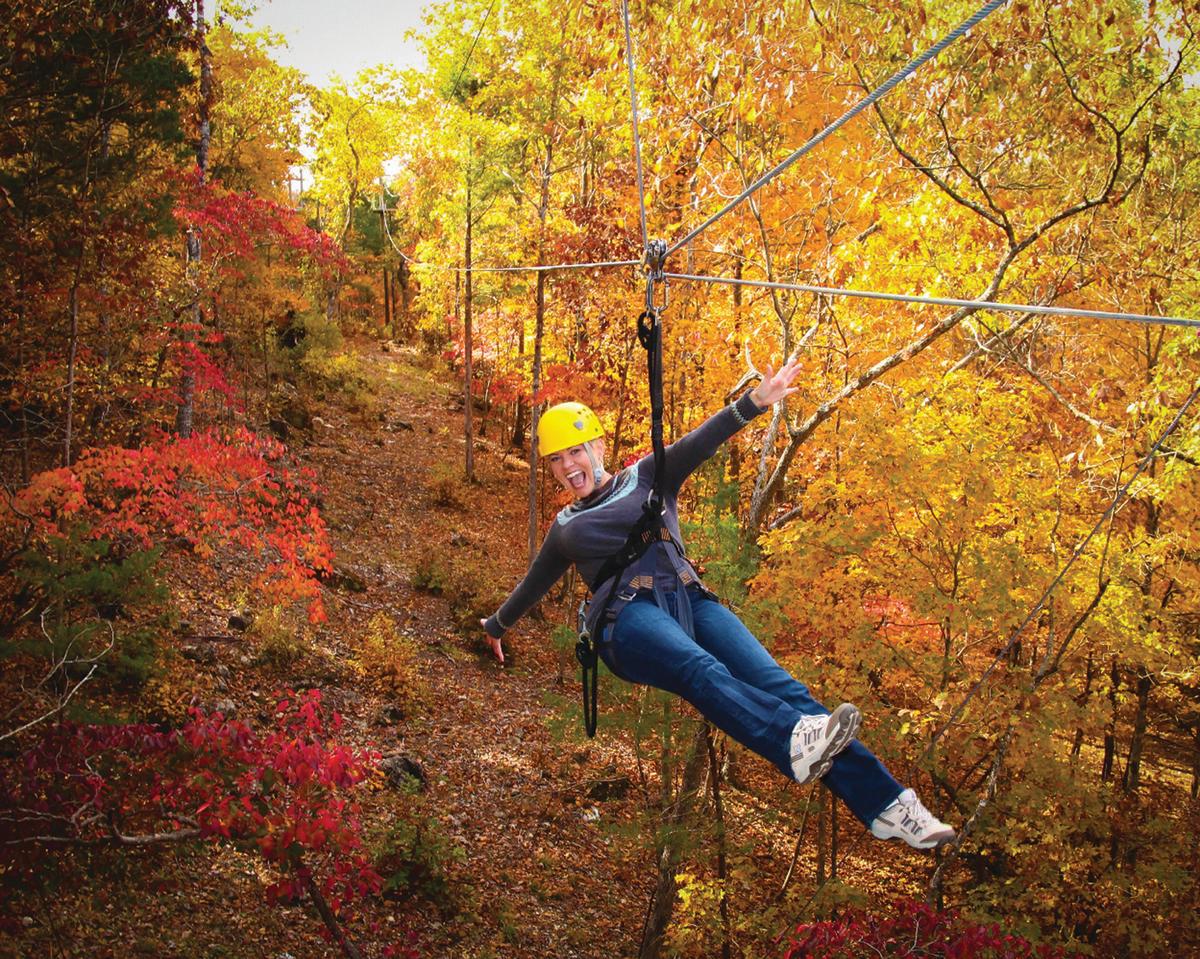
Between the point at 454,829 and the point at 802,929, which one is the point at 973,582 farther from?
the point at 454,829

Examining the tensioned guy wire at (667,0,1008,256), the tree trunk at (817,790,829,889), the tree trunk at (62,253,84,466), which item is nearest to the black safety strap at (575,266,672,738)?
the tensioned guy wire at (667,0,1008,256)

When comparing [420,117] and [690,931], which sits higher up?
[420,117]

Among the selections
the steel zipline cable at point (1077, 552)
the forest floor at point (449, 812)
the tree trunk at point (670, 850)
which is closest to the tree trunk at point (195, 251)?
the forest floor at point (449, 812)

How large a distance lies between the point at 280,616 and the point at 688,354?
789 centimetres

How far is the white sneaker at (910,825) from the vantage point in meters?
2.49

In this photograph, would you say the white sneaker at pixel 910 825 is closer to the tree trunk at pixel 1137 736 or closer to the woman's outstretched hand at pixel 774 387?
the woman's outstretched hand at pixel 774 387

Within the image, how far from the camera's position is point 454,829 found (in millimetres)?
10094

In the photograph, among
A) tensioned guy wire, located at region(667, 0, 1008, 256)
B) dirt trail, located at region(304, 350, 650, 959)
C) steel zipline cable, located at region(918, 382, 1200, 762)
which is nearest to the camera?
tensioned guy wire, located at region(667, 0, 1008, 256)

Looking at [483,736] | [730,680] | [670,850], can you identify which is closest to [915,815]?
[730,680]

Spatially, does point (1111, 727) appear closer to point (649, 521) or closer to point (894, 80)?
point (649, 521)

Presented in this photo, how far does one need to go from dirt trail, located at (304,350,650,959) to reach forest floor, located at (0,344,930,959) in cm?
3

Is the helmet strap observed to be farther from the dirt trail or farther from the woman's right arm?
the dirt trail

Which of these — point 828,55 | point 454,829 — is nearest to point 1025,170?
point 828,55

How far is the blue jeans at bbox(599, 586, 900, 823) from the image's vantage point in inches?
105
